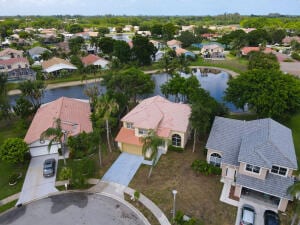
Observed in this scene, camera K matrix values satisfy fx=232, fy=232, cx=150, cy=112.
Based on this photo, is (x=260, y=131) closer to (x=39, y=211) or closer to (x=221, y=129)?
(x=221, y=129)

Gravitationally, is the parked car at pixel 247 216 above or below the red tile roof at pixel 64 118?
below

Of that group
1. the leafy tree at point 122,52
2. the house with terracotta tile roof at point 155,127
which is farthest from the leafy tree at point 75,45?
the house with terracotta tile roof at point 155,127

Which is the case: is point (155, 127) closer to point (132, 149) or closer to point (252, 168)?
point (132, 149)

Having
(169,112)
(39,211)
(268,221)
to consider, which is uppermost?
(169,112)

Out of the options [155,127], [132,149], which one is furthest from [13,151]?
[155,127]

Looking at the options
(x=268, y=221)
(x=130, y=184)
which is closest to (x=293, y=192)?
(x=268, y=221)

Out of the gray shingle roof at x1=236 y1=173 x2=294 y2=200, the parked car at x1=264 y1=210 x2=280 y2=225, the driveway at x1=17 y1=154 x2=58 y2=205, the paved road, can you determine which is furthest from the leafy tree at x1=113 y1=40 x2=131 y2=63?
the parked car at x1=264 y1=210 x2=280 y2=225

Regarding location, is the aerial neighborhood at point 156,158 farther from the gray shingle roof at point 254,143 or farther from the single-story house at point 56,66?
the single-story house at point 56,66
